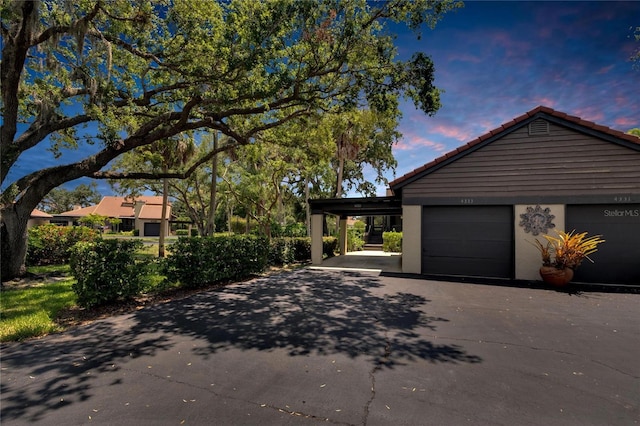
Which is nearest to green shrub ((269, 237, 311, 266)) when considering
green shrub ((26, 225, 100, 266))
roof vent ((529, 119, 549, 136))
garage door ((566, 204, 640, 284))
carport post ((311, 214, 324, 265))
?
carport post ((311, 214, 324, 265))

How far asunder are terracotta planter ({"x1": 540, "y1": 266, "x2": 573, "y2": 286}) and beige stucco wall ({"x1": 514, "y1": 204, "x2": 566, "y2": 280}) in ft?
2.86

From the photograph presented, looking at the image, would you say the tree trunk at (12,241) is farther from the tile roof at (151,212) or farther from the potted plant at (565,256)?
the tile roof at (151,212)

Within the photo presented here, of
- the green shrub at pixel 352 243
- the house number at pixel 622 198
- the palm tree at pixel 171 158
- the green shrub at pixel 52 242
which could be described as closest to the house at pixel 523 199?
the house number at pixel 622 198

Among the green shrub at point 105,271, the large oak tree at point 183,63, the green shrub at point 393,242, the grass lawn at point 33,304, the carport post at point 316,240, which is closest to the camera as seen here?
the grass lawn at point 33,304

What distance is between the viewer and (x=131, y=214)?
4762 centimetres

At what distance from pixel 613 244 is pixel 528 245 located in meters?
2.41

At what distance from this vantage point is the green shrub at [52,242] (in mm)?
13059

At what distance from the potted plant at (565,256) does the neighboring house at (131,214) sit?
47199 mm

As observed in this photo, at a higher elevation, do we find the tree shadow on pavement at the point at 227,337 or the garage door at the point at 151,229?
the garage door at the point at 151,229

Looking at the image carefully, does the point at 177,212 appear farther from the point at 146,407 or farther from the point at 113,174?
the point at 146,407

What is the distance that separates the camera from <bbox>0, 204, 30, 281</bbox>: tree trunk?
941cm

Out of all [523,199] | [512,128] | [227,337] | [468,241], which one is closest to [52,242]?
[227,337]

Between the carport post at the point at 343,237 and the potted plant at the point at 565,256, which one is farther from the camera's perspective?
the carport post at the point at 343,237

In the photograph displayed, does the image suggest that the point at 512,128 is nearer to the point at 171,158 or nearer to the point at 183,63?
the point at 183,63
